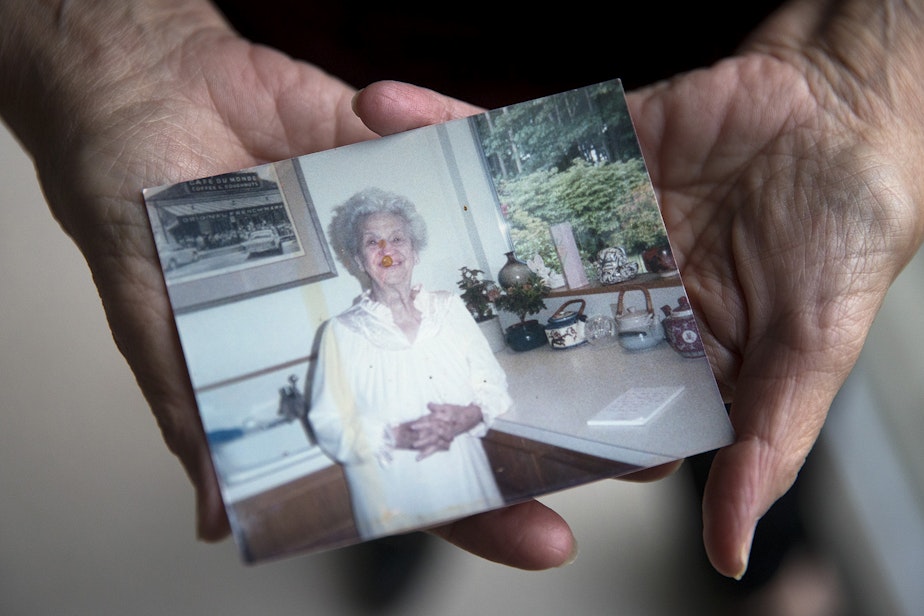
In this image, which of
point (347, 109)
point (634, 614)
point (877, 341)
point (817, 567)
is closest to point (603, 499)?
point (634, 614)

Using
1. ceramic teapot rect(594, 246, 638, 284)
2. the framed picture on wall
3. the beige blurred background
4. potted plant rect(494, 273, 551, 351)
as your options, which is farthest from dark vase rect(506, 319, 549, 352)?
the beige blurred background

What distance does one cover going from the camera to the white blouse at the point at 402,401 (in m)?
0.79

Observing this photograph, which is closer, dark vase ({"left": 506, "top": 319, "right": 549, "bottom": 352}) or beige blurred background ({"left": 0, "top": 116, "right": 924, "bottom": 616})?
dark vase ({"left": 506, "top": 319, "right": 549, "bottom": 352})

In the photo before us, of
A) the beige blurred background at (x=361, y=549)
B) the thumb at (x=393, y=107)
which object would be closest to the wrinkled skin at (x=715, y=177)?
the thumb at (x=393, y=107)

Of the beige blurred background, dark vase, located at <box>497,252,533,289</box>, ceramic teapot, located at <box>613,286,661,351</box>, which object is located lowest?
the beige blurred background

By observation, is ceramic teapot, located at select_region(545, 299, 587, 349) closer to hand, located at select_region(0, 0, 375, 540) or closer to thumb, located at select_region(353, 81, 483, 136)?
thumb, located at select_region(353, 81, 483, 136)

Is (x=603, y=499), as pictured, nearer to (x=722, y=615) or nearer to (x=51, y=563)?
(x=722, y=615)

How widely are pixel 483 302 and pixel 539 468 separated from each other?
0.67 feet

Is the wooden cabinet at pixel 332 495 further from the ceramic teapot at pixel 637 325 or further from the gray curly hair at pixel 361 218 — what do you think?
the gray curly hair at pixel 361 218

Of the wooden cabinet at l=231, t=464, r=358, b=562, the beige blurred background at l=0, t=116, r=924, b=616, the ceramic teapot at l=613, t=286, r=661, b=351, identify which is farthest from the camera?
the beige blurred background at l=0, t=116, r=924, b=616

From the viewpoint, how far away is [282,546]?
0.77 meters

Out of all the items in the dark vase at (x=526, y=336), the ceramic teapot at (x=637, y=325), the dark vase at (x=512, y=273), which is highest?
the dark vase at (x=512, y=273)

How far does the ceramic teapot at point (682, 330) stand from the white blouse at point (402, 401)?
0.21 meters

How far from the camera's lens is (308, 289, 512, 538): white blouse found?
79 centimetres
